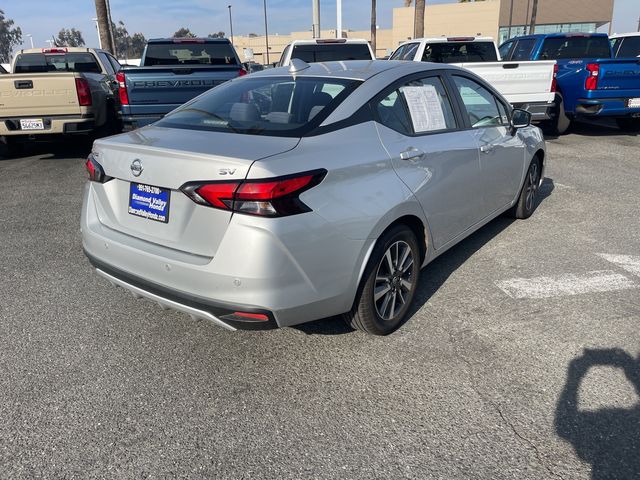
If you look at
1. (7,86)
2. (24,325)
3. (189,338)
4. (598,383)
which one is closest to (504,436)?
(598,383)

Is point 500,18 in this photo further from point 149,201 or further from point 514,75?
point 149,201

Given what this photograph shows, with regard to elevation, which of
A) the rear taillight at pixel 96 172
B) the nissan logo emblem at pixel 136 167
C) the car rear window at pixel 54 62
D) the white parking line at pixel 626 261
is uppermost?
the car rear window at pixel 54 62

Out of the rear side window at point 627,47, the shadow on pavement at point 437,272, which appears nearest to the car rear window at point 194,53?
the shadow on pavement at point 437,272

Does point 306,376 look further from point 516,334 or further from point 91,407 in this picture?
point 516,334

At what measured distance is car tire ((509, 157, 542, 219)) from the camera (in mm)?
5402

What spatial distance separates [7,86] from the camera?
806 centimetres

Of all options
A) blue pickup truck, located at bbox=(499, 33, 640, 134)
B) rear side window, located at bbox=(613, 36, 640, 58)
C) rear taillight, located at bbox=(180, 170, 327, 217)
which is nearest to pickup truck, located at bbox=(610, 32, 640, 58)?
rear side window, located at bbox=(613, 36, 640, 58)

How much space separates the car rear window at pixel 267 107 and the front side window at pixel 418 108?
0.91ft

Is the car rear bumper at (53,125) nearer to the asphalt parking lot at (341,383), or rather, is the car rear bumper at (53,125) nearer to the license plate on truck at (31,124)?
the license plate on truck at (31,124)

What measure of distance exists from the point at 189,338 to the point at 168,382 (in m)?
0.47

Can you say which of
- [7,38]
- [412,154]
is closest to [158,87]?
[412,154]

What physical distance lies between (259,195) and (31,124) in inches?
292

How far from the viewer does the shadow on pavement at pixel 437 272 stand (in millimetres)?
3468

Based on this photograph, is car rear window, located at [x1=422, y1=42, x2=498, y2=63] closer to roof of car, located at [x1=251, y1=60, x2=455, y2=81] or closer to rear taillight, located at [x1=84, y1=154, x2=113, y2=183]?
roof of car, located at [x1=251, y1=60, x2=455, y2=81]
